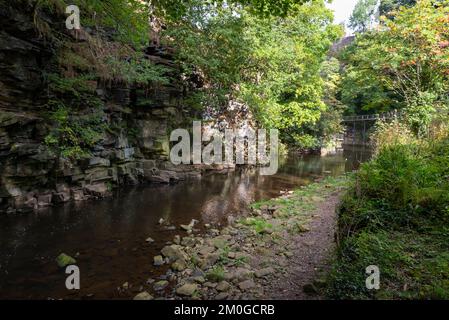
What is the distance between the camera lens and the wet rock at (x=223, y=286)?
429cm

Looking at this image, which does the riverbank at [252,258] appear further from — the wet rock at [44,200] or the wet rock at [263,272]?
the wet rock at [44,200]

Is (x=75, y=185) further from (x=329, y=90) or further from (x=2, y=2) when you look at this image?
(x=329, y=90)

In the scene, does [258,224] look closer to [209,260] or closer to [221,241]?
[221,241]

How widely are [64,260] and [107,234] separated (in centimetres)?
154

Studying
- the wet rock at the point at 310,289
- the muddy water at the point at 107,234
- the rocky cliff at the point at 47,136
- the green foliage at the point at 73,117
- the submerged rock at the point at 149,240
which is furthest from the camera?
the green foliage at the point at 73,117

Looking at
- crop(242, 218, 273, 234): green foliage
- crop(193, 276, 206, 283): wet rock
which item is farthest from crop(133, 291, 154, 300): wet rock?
crop(242, 218, 273, 234): green foliage

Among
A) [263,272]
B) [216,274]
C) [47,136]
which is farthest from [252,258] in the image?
[47,136]

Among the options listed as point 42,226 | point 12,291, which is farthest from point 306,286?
point 42,226

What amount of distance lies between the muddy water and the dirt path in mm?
2238

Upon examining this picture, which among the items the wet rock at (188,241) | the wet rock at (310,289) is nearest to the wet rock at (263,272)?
the wet rock at (310,289)

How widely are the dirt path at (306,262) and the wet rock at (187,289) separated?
1.10 m

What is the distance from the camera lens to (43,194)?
9.14m

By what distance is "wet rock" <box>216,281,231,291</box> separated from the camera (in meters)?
4.29

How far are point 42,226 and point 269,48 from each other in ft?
37.8
